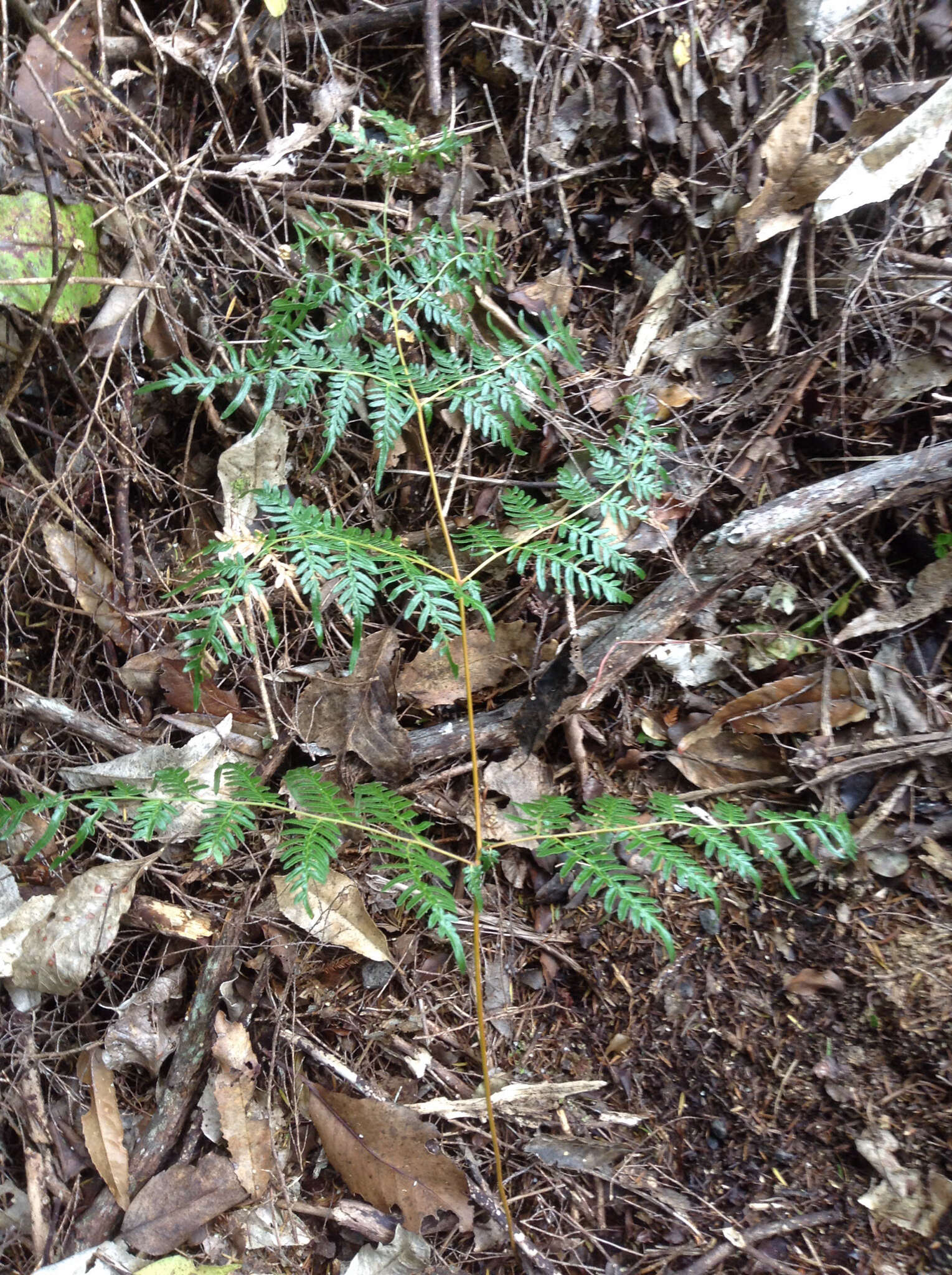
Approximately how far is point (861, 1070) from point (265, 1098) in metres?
1.55

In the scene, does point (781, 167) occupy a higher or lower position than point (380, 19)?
lower

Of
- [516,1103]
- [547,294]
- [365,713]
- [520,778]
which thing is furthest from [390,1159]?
[547,294]

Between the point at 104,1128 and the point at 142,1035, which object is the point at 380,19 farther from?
the point at 104,1128

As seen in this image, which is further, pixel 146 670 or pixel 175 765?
pixel 146 670

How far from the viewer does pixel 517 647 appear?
2.29m

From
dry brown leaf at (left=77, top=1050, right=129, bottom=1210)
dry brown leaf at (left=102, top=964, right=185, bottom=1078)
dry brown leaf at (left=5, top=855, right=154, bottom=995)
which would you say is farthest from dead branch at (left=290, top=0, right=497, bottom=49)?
dry brown leaf at (left=77, top=1050, right=129, bottom=1210)

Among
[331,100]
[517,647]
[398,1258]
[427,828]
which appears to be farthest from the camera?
[331,100]

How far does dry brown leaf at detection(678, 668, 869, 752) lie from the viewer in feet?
7.20

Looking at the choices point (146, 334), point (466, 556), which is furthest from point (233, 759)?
point (146, 334)

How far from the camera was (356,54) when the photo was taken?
101 inches

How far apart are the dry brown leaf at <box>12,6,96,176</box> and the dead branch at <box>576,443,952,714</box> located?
215cm

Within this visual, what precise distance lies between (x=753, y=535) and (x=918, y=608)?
0.56 m

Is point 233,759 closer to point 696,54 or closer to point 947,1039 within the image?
point 947,1039

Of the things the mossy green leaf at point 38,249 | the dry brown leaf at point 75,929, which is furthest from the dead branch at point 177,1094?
the mossy green leaf at point 38,249
